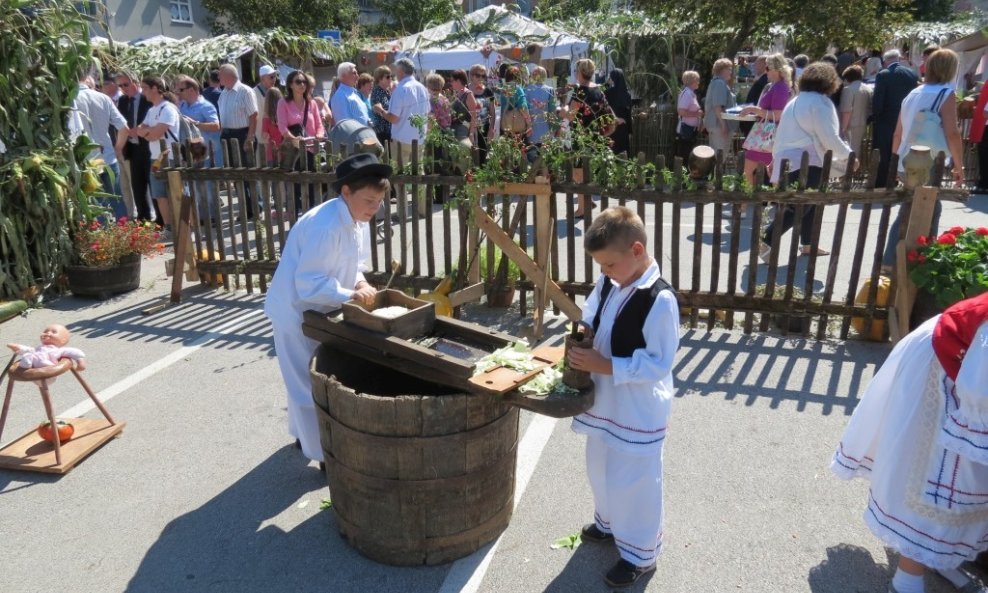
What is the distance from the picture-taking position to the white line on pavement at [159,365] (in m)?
5.48

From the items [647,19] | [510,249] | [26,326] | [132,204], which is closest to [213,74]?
[132,204]

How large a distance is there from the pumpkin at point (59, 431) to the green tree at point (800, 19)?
1479 cm

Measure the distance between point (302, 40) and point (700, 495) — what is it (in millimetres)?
20089

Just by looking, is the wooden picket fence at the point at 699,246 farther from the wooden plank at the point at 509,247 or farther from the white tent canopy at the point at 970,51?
the white tent canopy at the point at 970,51

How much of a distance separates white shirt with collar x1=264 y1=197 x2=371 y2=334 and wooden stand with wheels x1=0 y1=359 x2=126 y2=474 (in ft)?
4.84

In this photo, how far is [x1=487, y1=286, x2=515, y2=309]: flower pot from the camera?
23.2 feet

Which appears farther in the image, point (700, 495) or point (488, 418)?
point (700, 495)

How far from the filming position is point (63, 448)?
4680mm

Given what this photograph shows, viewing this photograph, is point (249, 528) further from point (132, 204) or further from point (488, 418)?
point (132, 204)

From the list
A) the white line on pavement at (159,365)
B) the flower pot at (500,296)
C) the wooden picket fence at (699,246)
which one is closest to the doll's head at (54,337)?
the white line on pavement at (159,365)

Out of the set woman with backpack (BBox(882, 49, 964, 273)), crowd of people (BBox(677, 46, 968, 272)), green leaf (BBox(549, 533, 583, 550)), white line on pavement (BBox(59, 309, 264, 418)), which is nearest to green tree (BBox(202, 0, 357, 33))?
crowd of people (BBox(677, 46, 968, 272))

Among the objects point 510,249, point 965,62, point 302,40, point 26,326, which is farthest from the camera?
point 302,40

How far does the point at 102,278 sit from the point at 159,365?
2219 mm

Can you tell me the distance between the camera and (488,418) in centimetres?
338
